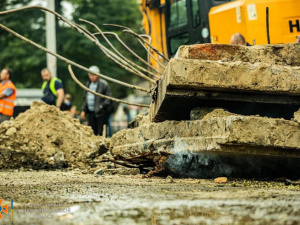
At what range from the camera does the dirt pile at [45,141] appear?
8586 millimetres

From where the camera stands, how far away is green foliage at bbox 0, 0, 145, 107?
2631 centimetres

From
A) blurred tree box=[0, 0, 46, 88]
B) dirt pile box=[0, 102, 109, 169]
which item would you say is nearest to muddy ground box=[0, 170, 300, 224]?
dirt pile box=[0, 102, 109, 169]

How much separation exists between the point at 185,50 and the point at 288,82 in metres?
0.95

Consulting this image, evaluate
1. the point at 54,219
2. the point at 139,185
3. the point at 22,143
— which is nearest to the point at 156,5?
the point at 22,143

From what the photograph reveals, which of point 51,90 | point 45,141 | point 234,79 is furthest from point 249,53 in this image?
point 51,90

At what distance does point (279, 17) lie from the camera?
7.73m

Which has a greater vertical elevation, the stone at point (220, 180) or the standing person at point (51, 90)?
the standing person at point (51, 90)

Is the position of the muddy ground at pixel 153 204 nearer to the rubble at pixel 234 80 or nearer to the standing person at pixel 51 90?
the rubble at pixel 234 80

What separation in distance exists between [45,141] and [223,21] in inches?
124

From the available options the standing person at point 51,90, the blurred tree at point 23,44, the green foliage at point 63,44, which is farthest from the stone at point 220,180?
the blurred tree at point 23,44

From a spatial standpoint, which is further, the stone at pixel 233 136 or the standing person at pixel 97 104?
the standing person at pixel 97 104

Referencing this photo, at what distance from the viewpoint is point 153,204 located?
3.49 m

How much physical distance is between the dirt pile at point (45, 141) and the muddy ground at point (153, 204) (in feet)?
12.4

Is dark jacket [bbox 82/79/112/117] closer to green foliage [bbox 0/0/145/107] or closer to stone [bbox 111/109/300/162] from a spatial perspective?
stone [bbox 111/109/300/162]
